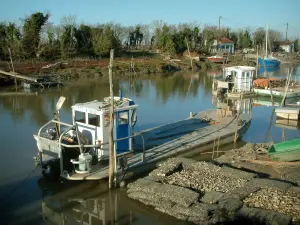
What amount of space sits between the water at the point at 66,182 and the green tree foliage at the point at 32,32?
679 inches

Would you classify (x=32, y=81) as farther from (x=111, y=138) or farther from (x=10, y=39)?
(x=111, y=138)

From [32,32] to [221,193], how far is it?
44920 mm

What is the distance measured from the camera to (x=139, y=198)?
9688 millimetres

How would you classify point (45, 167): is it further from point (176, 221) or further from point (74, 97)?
point (74, 97)

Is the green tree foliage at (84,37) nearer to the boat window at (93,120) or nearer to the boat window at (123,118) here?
the boat window at (93,120)

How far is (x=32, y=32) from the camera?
48.1 meters

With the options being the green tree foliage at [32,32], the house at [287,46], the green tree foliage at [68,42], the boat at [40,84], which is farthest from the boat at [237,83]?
the house at [287,46]

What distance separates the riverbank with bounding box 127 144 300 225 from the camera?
8.18m

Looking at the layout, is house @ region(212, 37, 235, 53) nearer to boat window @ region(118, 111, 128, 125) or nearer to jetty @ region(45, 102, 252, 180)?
jetty @ region(45, 102, 252, 180)

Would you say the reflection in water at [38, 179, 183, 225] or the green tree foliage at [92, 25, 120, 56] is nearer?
the reflection in water at [38, 179, 183, 225]

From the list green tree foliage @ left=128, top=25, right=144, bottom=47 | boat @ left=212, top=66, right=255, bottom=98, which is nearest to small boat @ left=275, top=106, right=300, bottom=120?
boat @ left=212, top=66, right=255, bottom=98

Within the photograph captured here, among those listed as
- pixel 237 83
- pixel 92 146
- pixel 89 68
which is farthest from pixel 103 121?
pixel 89 68

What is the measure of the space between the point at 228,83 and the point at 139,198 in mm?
22571

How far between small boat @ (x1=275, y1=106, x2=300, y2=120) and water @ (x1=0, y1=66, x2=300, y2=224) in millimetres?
835
